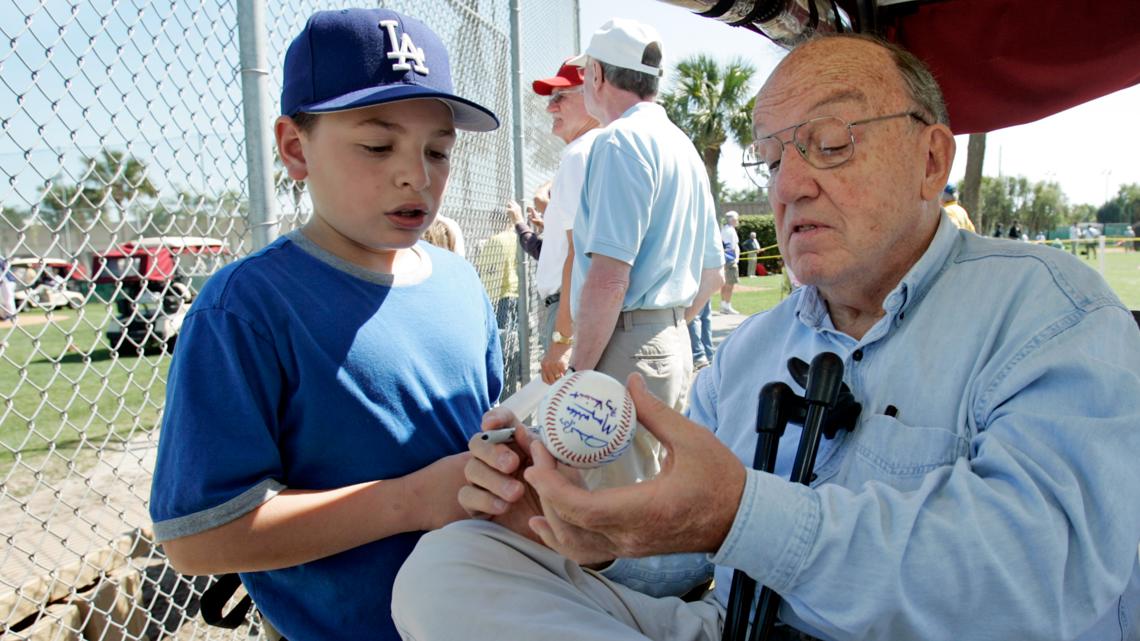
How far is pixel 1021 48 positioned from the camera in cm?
282

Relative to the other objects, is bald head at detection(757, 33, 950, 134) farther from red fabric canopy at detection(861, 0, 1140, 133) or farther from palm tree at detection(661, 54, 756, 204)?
palm tree at detection(661, 54, 756, 204)

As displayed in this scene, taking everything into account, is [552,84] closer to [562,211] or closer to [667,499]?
[562,211]

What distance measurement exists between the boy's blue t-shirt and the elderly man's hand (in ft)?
1.39

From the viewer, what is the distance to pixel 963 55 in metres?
2.92

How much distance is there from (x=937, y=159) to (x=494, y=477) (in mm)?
1358

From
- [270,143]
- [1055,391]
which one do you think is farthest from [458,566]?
[270,143]

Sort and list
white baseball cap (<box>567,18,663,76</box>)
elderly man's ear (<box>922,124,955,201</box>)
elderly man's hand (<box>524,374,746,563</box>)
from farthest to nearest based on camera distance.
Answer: white baseball cap (<box>567,18,663,76</box>) → elderly man's ear (<box>922,124,955,201</box>) → elderly man's hand (<box>524,374,746,563</box>)

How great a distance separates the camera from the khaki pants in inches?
52.2

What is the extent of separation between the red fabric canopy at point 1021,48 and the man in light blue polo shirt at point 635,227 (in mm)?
917

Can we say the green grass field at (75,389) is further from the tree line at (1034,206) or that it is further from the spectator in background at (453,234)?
the tree line at (1034,206)

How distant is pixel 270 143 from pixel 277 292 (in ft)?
3.32

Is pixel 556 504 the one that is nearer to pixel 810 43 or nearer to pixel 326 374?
pixel 326 374

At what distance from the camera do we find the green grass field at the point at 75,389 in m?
2.74

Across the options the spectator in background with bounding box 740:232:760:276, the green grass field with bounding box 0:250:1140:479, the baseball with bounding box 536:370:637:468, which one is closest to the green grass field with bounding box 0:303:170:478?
the green grass field with bounding box 0:250:1140:479
